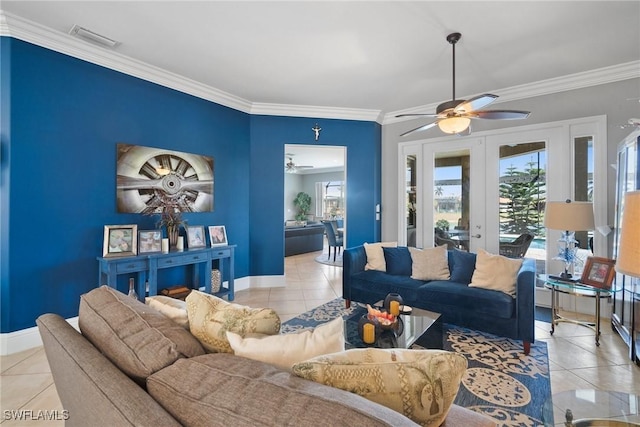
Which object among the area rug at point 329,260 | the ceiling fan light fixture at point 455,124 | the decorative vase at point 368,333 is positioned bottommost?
the area rug at point 329,260

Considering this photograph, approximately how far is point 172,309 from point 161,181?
284 centimetres

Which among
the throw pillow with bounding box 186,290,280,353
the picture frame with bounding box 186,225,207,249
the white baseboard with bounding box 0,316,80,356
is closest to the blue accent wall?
the white baseboard with bounding box 0,316,80,356

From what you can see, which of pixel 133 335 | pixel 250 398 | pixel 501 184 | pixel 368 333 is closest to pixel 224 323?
pixel 133 335

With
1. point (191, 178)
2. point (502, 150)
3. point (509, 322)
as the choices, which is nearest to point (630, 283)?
point (509, 322)

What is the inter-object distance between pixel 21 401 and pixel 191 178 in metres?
2.66

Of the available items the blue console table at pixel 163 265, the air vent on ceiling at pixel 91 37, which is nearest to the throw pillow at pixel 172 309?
the blue console table at pixel 163 265

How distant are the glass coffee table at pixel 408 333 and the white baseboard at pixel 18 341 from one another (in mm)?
2889

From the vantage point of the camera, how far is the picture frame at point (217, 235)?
4.11 meters

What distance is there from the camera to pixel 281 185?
16.2 ft

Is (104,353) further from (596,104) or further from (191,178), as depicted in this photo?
(596,104)

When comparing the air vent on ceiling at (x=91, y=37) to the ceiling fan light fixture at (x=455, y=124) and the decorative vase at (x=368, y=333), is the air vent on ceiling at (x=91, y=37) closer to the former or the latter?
the ceiling fan light fixture at (x=455, y=124)

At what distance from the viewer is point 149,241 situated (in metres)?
3.39

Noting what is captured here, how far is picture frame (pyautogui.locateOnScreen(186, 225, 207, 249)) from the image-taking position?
384 cm

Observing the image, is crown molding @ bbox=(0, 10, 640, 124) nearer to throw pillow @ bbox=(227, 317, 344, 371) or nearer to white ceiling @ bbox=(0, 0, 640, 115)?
white ceiling @ bbox=(0, 0, 640, 115)
